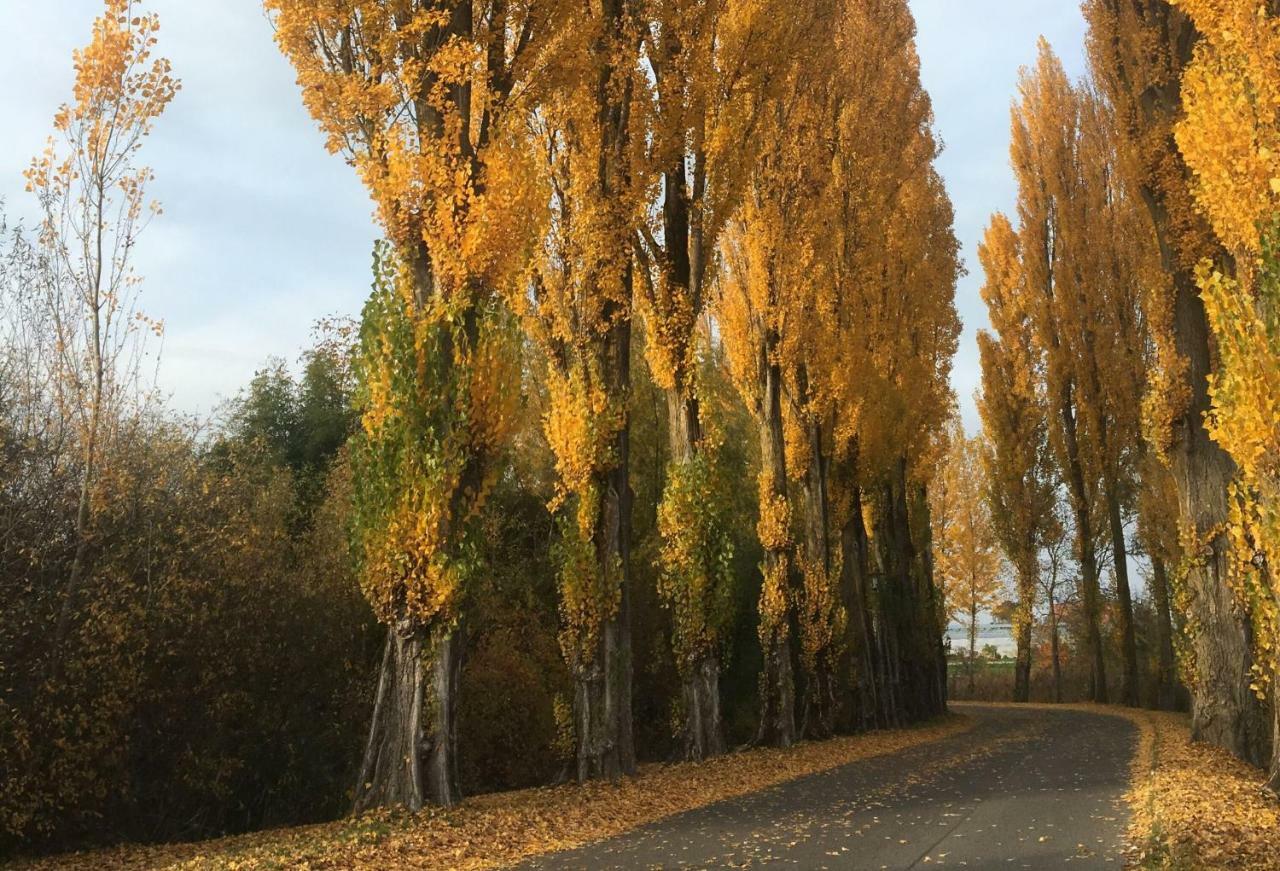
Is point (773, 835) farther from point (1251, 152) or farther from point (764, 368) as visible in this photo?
point (764, 368)

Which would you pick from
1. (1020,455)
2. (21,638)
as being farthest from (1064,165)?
(21,638)

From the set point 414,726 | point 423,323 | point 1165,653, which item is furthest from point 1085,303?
point 414,726

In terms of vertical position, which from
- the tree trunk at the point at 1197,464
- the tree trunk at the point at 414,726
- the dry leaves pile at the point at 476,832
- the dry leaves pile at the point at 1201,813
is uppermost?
the tree trunk at the point at 1197,464

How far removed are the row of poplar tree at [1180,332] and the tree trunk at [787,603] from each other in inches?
251

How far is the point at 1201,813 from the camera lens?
320 inches

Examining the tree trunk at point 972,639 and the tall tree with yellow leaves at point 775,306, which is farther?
the tree trunk at point 972,639

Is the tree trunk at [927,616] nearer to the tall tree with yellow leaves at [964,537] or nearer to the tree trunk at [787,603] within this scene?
the tree trunk at [787,603]

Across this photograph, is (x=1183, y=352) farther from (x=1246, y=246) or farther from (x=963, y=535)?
(x=963, y=535)

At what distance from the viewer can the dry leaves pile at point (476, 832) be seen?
7602mm

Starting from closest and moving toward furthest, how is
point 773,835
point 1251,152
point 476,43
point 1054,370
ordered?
point 773,835, point 1251,152, point 476,43, point 1054,370

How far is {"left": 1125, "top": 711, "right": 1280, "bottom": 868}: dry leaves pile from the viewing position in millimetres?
6555

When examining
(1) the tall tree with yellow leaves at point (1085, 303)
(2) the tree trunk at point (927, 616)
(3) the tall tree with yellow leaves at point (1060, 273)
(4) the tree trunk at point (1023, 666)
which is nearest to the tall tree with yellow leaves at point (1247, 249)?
(2) the tree trunk at point (927, 616)

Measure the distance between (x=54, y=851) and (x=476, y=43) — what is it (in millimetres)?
9845

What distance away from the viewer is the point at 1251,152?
934 centimetres
